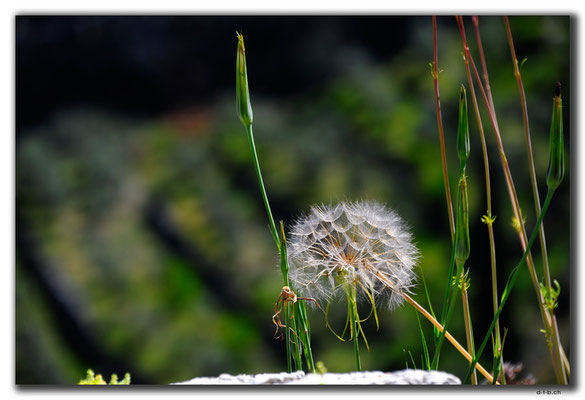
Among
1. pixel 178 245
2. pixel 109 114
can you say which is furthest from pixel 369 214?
pixel 178 245

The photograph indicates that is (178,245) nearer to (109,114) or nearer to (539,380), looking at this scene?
(109,114)

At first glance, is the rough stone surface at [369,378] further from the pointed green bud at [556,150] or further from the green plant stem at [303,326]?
the pointed green bud at [556,150]

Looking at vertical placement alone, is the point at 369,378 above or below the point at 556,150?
below

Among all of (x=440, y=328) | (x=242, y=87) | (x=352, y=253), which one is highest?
(x=242, y=87)

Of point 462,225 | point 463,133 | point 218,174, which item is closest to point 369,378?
point 462,225

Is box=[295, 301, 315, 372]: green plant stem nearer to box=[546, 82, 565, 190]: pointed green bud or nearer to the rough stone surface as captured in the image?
the rough stone surface

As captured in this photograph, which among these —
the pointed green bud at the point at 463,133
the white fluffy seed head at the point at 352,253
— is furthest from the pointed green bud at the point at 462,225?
the white fluffy seed head at the point at 352,253

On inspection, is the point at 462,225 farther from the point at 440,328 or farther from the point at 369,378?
the point at 369,378
